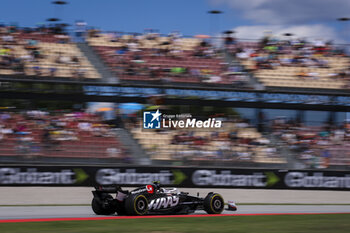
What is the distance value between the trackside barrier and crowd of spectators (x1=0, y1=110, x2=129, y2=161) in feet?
2.58

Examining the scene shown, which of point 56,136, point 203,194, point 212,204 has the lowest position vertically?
point 203,194

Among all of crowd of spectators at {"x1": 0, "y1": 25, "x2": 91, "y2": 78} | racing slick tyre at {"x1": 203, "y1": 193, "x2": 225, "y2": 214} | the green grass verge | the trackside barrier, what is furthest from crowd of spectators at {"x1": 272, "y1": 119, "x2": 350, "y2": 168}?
crowd of spectators at {"x1": 0, "y1": 25, "x2": 91, "y2": 78}

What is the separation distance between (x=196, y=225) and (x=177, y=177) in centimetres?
852

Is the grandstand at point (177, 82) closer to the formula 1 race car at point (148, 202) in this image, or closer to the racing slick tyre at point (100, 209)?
the formula 1 race car at point (148, 202)

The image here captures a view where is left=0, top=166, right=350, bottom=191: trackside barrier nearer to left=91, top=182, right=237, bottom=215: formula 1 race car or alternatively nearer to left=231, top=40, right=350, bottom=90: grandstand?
left=91, top=182, right=237, bottom=215: formula 1 race car

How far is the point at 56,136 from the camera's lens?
63.7 ft

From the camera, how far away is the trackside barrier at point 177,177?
18.0 meters

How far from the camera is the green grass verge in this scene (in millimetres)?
10023

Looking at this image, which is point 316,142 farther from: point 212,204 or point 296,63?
point 212,204

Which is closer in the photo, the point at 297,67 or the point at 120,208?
the point at 120,208

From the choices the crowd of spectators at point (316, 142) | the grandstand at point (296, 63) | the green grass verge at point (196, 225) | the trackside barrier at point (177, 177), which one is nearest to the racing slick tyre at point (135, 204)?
the green grass verge at point (196, 225)

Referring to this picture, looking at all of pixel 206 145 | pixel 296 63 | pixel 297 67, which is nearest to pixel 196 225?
pixel 206 145

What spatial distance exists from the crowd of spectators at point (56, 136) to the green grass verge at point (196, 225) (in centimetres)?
765

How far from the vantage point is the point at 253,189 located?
2008cm
